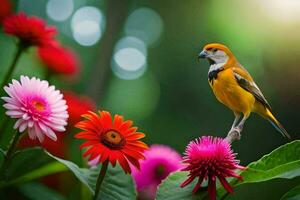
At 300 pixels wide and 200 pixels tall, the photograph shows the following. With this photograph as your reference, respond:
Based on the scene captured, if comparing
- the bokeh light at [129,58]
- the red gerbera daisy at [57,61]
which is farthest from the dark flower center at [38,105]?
the bokeh light at [129,58]

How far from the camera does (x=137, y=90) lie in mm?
1253

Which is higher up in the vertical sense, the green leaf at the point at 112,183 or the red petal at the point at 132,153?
the red petal at the point at 132,153

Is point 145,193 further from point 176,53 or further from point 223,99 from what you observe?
point 176,53

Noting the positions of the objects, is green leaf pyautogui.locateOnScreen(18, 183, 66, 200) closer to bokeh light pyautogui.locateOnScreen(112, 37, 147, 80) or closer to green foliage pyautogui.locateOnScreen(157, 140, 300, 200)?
green foliage pyautogui.locateOnScreen(157, 140, 300, 200)

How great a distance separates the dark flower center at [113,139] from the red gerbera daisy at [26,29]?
0.58ft

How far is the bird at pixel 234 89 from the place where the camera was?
34 cm

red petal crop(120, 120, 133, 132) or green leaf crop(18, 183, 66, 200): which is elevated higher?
red petal crop(120, 120, 133, 132)

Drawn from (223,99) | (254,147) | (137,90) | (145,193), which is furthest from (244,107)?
(137,90)

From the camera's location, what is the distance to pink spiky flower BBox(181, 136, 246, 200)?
0.31 metres

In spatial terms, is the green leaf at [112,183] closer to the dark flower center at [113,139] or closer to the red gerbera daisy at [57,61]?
the dark flower center at [113,139]

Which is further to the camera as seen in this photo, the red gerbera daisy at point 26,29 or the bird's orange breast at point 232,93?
the red gerbera daisy at point 26,29

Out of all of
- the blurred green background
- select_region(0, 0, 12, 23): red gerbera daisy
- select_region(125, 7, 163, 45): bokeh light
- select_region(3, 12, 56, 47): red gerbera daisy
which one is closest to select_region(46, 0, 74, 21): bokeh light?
the blurred green background

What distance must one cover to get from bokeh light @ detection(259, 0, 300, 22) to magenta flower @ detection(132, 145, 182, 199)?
0.18 metres

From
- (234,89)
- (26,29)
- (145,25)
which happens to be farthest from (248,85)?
(145,25)
